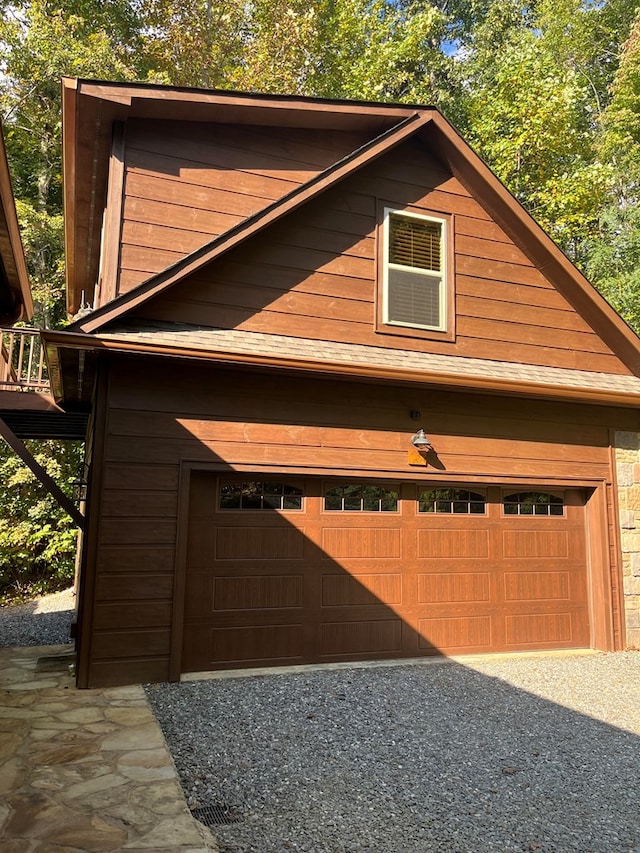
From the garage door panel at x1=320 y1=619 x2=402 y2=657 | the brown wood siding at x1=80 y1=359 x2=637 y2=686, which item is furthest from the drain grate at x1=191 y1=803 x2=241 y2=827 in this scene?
the garage door panel at x1=320 y1=619 x2=402 y2=657

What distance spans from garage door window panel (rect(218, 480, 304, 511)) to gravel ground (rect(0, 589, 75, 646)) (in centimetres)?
344

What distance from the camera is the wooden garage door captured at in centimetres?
609

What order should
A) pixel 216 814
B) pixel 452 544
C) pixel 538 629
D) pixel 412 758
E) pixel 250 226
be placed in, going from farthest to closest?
pixel 538 629, pixel 452 544, pixel 250 226, pixel 412 758, pixel 216 814

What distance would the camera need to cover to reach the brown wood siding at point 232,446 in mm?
5586

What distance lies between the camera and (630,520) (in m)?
7.72

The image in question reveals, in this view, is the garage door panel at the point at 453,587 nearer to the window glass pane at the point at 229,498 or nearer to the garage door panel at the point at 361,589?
the garage door panel at the point at 361,589

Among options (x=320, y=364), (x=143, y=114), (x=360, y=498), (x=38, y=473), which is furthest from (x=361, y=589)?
(x=143, y=114)

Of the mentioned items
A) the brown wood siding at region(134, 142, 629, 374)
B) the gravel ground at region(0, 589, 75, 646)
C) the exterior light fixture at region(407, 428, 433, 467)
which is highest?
the brown wood siding at region(134, 142, 629, 374)

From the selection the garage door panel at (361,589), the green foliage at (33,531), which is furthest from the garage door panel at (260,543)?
the green foliage at (33,531)

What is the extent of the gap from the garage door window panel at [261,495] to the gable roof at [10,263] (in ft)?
8.34

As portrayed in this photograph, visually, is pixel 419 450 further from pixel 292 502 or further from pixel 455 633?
pixel 455 633

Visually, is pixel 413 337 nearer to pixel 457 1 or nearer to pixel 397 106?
pixel 397 106

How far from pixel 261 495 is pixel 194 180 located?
376cm

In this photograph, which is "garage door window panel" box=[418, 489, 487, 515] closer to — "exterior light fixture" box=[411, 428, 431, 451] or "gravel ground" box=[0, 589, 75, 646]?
"exterior light fixture" box=[411, 428, 431, 451]
